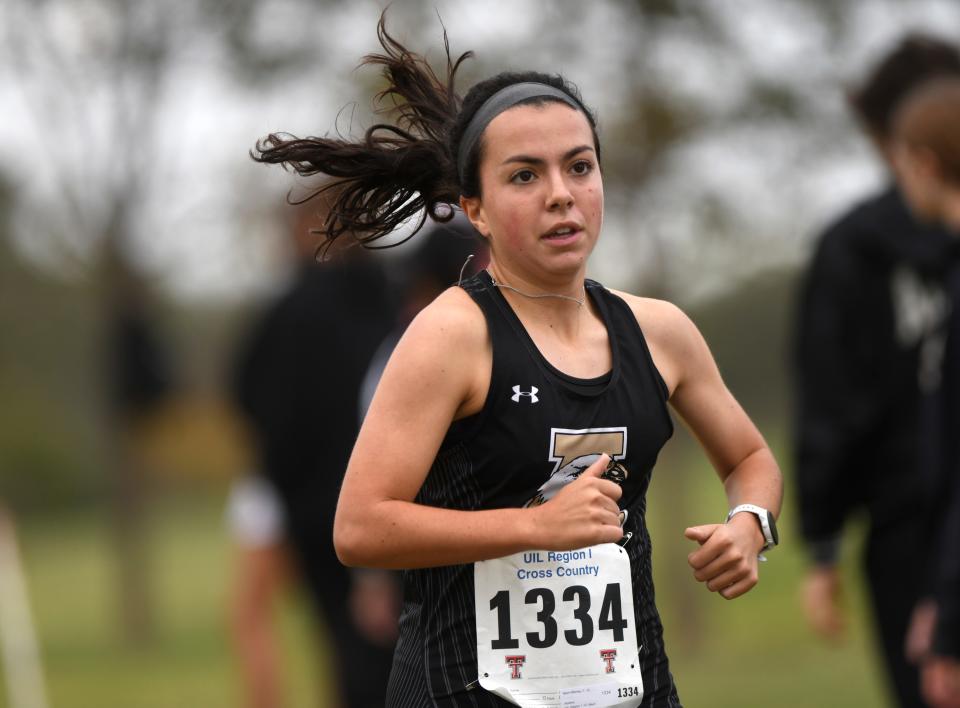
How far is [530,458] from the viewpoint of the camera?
291 cm

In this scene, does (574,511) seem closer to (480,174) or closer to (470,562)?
(470,562)

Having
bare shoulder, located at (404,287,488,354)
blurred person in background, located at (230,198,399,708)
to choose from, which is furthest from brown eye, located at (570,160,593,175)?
blurred person in background, located at (230,198,399,708)

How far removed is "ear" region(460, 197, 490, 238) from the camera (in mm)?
3102

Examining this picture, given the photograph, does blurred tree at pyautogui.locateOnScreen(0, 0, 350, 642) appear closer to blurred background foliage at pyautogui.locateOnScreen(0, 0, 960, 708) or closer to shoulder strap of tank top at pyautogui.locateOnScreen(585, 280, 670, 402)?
blurred background foliage at pyautogui.locateOnScreen(0, 0, 960, 708)

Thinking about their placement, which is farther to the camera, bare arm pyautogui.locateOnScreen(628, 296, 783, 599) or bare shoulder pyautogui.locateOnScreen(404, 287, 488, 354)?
bare arm pyautogui.locateOnScreen(628, 296, 783, 599)

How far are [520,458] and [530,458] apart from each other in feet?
0.06

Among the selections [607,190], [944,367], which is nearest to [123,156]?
[607,190]

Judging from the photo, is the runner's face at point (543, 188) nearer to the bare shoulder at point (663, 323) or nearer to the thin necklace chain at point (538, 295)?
the thin necklace chain at point (538, 295)

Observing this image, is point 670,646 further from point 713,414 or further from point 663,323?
point 663,323

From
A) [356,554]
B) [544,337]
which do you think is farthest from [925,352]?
[356,554]

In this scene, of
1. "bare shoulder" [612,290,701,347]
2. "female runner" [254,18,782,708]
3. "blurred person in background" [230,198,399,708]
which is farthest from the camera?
"blurred person in background" [230,198,399,708]

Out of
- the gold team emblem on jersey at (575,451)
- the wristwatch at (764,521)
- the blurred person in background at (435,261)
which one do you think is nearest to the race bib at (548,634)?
the gold team emblem on jersey at (575,451)

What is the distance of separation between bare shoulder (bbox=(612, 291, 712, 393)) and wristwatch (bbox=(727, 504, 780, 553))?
0.28m

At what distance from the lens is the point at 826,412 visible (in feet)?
17.9
